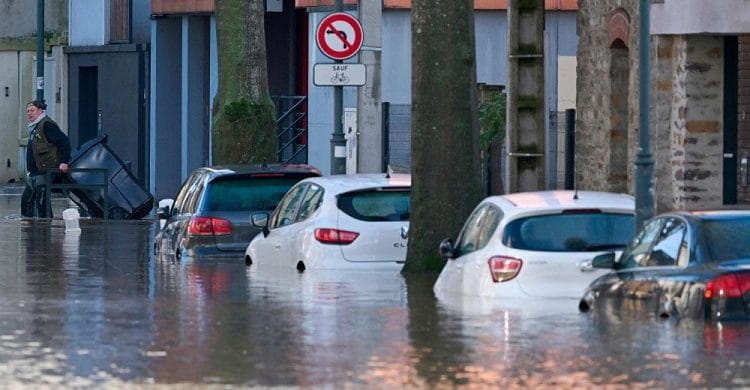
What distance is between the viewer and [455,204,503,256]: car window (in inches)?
637

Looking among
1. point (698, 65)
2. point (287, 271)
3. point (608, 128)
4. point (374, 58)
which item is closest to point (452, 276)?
point (287, 271)

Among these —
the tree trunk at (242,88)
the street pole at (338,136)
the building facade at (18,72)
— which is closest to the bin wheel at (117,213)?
the tree trunk at (242,88)

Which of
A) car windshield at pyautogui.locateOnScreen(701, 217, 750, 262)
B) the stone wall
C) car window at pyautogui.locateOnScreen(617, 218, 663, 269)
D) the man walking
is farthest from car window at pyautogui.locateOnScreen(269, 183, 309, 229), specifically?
the man walking

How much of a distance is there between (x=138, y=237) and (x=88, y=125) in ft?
79.0

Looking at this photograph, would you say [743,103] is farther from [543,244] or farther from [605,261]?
[605,261]

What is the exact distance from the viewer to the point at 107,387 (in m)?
11.7

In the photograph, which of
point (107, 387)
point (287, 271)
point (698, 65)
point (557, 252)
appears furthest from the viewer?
point (698, 65)

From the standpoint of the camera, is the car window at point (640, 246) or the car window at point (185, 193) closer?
the car window at point (640, 246)

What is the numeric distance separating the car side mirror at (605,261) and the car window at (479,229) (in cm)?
132

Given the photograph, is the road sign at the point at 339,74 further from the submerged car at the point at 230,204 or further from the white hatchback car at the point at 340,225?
the white hatchback car at the point at 340,225

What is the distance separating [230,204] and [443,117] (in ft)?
11.1

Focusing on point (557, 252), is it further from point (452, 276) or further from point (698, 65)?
point (698, 65)

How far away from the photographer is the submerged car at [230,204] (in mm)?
22656

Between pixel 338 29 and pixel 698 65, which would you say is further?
pixel 338 29
